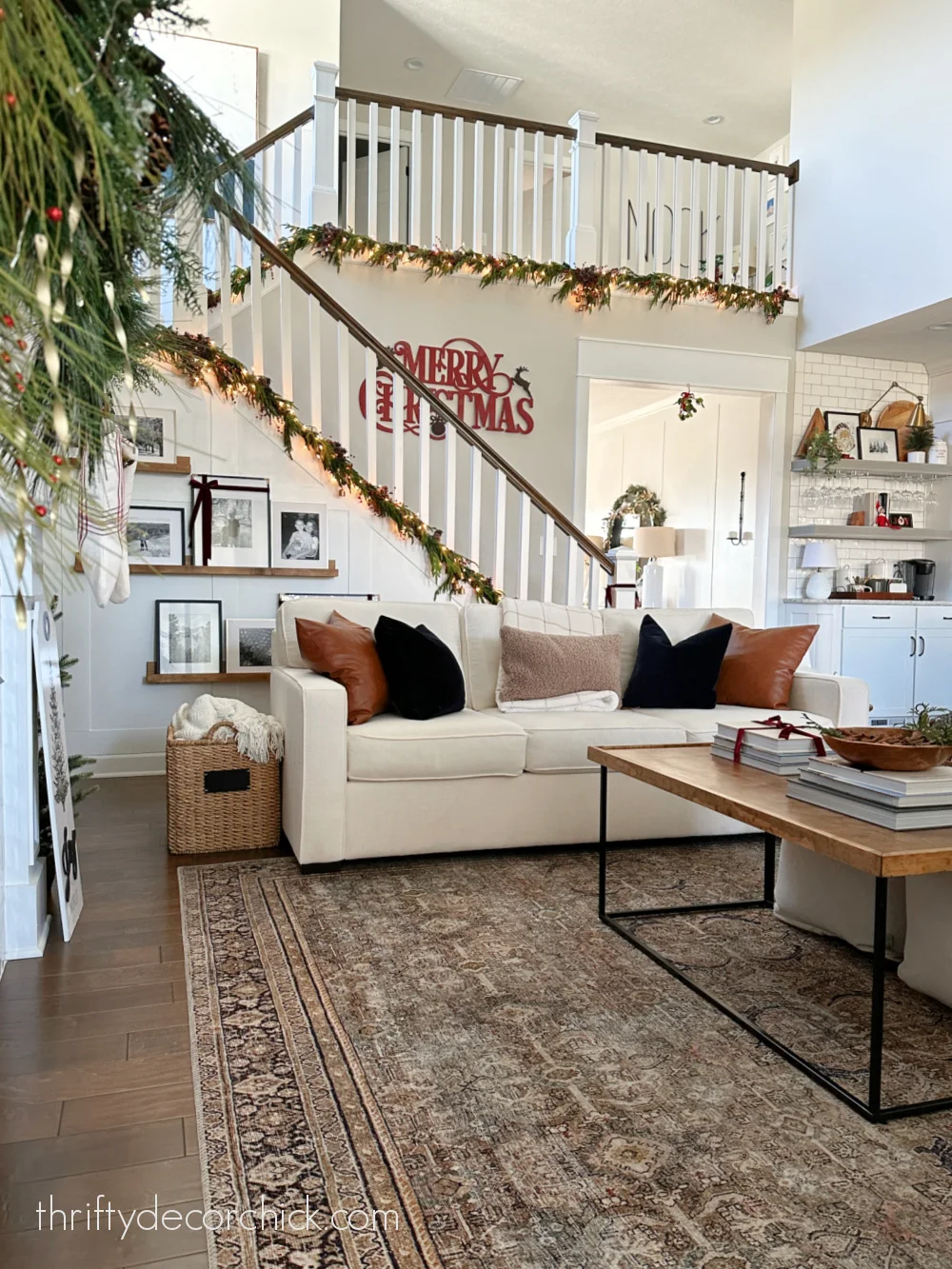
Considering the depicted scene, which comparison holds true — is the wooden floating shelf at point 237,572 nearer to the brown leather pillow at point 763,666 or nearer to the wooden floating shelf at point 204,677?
the wooden floating shelf at point 204,677

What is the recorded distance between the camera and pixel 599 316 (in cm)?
650

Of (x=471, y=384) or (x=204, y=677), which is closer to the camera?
(x=204, y=677)

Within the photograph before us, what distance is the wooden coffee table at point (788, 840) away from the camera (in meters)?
1.79

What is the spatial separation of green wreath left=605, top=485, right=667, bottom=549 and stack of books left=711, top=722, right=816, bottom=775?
21.0ft

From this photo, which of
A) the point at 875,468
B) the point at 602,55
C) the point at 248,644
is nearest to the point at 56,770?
the point at 248,644

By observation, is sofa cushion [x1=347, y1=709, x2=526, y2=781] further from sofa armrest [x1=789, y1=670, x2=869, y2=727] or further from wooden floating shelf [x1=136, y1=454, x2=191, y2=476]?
wooden floating shelf [x1=136, y1=454, x2=191, y2=476]

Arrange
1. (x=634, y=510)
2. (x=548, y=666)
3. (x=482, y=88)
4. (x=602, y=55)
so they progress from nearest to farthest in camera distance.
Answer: (x=548, y=666) → (x=602, y=55) → (x=482, y=88) → (x=634, y=510)

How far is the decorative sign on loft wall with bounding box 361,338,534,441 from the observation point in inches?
243

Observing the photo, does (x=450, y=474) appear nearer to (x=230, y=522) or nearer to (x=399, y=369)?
(x=399, y=369)

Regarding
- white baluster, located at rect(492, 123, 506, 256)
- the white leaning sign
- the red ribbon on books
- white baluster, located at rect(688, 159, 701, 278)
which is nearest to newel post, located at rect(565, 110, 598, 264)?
white baluster, located at rect(492, 123, 506, 256)

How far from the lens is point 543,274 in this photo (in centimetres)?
629

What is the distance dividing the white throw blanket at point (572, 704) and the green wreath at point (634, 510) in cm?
532

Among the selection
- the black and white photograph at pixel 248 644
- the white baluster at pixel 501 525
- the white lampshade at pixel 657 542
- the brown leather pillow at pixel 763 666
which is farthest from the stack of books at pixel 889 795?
the white lampshade at pixel 657 542

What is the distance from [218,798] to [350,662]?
2.22ft
